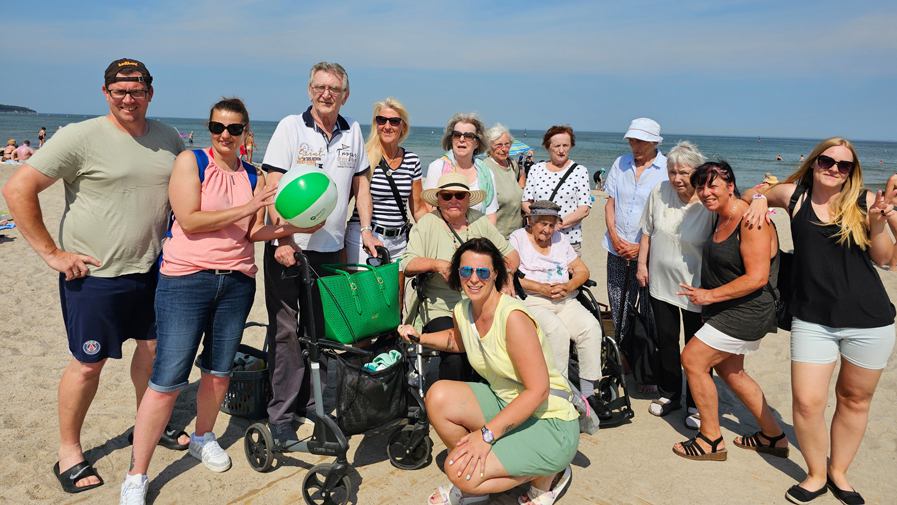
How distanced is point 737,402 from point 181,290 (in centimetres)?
462

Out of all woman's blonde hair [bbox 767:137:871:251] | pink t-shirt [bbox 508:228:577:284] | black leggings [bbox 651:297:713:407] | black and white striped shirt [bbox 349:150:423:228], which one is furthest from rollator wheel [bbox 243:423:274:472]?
woman's blonde hair [bbox 767:137:871:251]

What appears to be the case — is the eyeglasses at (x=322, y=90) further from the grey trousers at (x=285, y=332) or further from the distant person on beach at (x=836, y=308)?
the distant person on beach at (x=836, y=308)

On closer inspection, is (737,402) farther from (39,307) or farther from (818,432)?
(39,307)

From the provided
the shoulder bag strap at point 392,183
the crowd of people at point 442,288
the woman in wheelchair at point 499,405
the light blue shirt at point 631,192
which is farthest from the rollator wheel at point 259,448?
the light blue shirt at point 631,192

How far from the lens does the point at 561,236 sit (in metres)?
4.84

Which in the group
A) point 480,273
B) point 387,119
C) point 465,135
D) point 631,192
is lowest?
point 480,273

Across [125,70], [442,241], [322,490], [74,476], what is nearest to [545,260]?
[442,241]

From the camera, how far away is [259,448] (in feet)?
11.8

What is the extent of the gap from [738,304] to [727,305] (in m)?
0.07

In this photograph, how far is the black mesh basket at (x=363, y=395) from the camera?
336cm

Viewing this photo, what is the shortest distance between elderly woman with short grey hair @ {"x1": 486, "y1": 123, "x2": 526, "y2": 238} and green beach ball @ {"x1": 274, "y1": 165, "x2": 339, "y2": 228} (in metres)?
2.46

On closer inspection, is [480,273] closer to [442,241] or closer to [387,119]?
[442,241]

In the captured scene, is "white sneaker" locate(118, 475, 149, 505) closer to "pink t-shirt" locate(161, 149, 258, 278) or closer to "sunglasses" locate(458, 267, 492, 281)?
"pink t-shirt" locate(161, 149, 258, 278)

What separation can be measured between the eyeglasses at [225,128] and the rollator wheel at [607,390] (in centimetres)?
328
